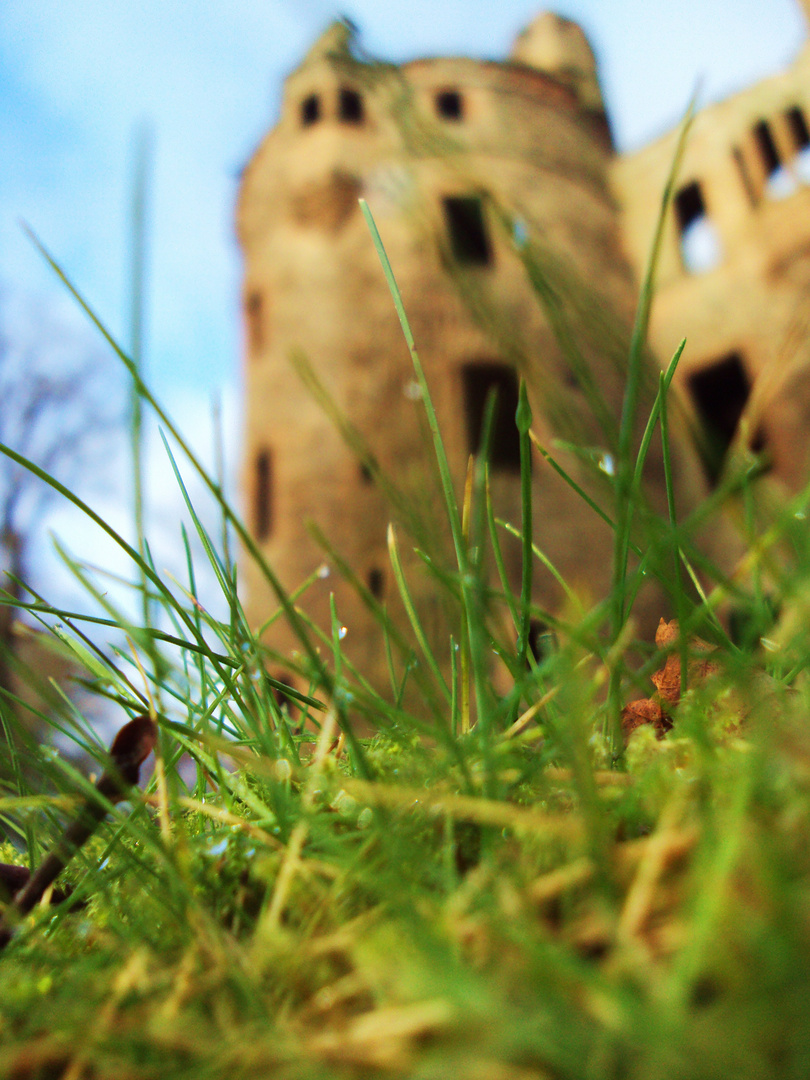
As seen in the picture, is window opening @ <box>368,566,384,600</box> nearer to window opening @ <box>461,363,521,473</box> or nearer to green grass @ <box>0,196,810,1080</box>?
window opening @ <box>461,363,521,473</box>

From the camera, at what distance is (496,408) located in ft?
20.8

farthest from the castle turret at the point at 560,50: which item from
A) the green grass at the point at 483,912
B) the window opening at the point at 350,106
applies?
the green grass at the point at 483,912

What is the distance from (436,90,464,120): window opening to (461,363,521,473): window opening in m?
2.86

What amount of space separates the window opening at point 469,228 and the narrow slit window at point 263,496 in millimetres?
2460

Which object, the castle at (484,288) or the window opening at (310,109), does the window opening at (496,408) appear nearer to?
the castle at (484,288)

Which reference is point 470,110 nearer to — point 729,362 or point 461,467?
point 729,362

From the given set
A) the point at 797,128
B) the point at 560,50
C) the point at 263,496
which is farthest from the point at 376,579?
the point at 560,50

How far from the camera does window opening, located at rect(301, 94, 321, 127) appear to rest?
22.5ft

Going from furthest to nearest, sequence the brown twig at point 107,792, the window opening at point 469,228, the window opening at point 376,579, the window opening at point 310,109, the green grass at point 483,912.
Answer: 1. the window opening at point 310,109
2. the window opening at point 469,228
3. the window opening at point 376,579
4. the brown twig at point 107,792
5. the green grass at point 483,912

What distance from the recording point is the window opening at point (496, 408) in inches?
237

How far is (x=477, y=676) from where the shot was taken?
1.05 feet

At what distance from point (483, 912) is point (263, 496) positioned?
20.8 feet

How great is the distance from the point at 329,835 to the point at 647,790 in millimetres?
126


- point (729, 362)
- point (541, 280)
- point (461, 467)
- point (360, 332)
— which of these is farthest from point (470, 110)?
point (541, 280)
